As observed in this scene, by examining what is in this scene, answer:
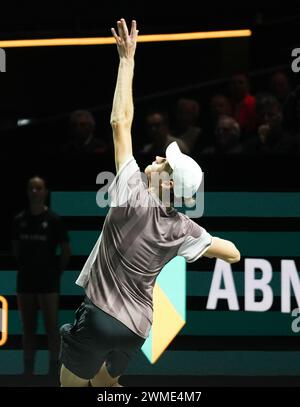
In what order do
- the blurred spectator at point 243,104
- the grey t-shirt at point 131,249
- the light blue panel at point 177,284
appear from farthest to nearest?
the blurred spectator at point 243,104 → the light blue panel at point 177,284 → the grey t-shirt at point 131,249

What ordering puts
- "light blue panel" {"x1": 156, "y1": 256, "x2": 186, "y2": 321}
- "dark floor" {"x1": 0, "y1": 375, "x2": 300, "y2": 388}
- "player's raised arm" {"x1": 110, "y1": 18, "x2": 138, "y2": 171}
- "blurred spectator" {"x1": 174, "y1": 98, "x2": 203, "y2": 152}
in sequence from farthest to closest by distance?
"blurred spectator" {"x1": 174, "y1": 98, "x2": 203, "y2": 152} → "light blue panel" {"x1": 156, "y1": 256, "x2": 186, "y2": 321} → "dark floor" {"x1": 0, "y1": 375, "x2": 300, "y2": 388} → "player's raised arm" {"x1": 110, "y1": 18, "x2": 138, "y2": 171}

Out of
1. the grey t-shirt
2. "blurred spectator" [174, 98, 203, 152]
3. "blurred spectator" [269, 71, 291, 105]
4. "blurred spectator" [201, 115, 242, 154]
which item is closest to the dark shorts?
the grey t-shirt

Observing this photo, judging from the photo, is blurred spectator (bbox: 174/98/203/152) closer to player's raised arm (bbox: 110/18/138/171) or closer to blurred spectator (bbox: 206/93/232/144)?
blurred spectator (bbox: 206/93/232/144)

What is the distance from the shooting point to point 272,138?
9.89 m

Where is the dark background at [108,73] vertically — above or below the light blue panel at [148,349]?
above

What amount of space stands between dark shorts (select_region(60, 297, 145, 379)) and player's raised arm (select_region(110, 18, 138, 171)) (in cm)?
86

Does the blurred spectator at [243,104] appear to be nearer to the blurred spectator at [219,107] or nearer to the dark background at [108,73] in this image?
the blurred spectator at [219,107]

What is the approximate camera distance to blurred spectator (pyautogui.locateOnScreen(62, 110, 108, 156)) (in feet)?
32.6

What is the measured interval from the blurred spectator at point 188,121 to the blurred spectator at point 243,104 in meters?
0.34

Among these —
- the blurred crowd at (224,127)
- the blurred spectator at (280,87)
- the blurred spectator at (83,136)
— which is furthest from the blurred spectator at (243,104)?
the blurred spectator at (83,136)

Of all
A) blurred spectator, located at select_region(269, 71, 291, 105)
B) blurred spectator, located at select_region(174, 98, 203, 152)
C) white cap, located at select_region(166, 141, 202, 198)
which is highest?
blurred spectator, located at select_region(269, 71, 291, 105)

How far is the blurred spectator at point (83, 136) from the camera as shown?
994 centimetres

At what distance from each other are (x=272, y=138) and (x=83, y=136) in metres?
1.41

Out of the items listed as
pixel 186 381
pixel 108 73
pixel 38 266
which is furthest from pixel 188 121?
pixel 186 381
